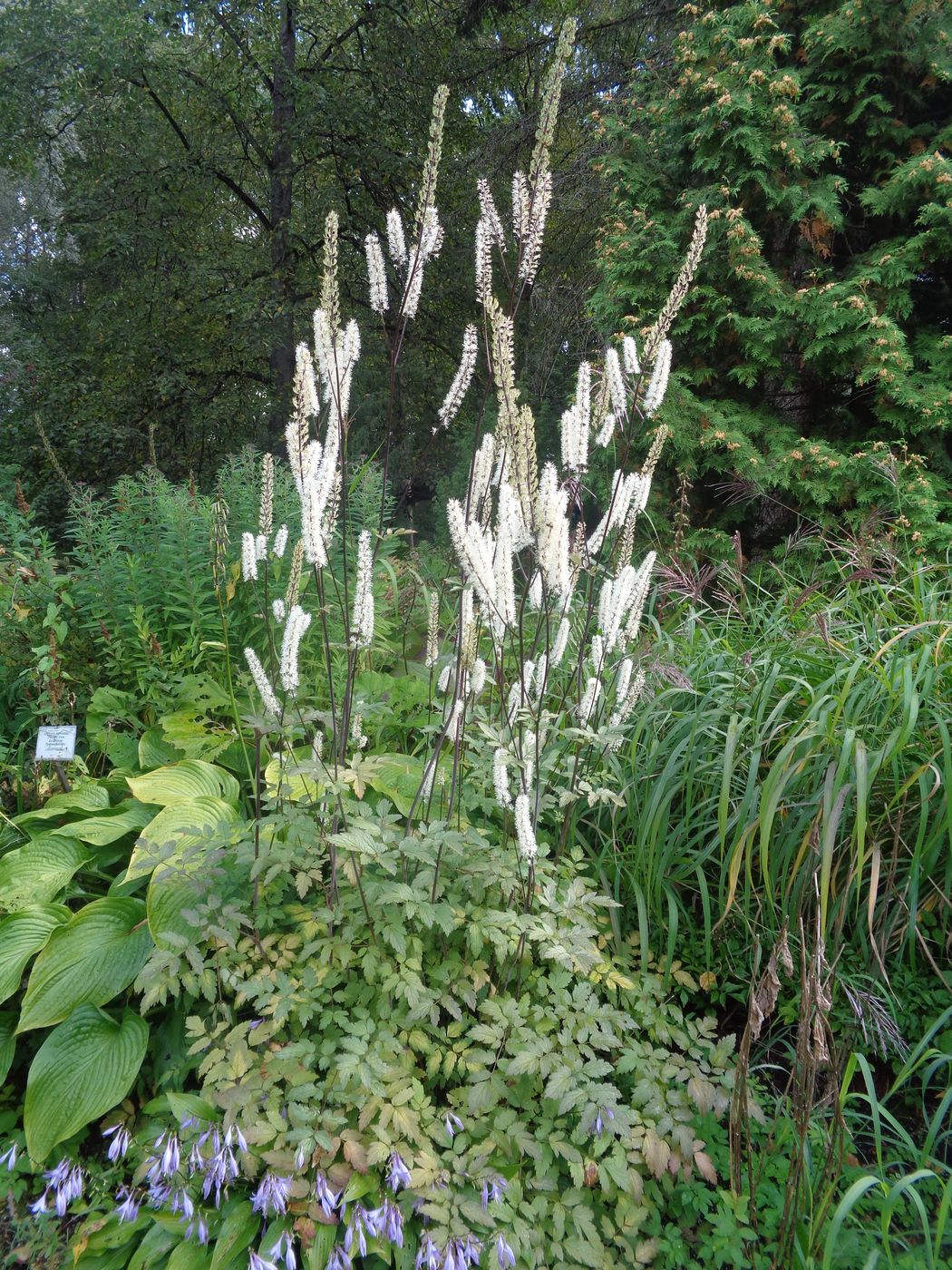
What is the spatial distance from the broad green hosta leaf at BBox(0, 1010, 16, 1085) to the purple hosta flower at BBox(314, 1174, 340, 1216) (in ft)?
3.60

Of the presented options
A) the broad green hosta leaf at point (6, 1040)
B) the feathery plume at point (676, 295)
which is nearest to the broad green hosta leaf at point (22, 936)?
the broad green hosta leaf at point (6, 1040)

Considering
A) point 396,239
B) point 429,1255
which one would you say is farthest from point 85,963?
point 396,239

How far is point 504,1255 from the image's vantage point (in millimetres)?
1486

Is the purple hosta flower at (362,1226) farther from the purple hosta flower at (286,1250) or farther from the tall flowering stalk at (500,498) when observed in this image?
the tall flowering stalk at (500,498)

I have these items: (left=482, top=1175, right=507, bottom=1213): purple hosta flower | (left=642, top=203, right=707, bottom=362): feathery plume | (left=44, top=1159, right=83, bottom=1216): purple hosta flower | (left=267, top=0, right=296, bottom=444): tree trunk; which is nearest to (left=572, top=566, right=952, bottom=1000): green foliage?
(left=482, top=1175, right=507, bottom=1213): purple hosta flower

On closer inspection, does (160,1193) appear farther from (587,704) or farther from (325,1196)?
(587,704)

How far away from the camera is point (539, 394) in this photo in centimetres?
752

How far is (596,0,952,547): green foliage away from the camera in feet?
15.9

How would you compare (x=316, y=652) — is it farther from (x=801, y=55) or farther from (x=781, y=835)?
(x=801, y=55)

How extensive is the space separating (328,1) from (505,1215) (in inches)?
476

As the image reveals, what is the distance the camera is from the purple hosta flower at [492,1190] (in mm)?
1550

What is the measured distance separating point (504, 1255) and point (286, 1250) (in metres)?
0.47

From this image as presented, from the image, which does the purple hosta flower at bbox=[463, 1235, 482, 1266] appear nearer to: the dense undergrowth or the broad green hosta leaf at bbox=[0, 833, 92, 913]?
the dense undergrowth

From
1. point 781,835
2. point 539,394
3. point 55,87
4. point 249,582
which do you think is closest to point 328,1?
point 55,87
